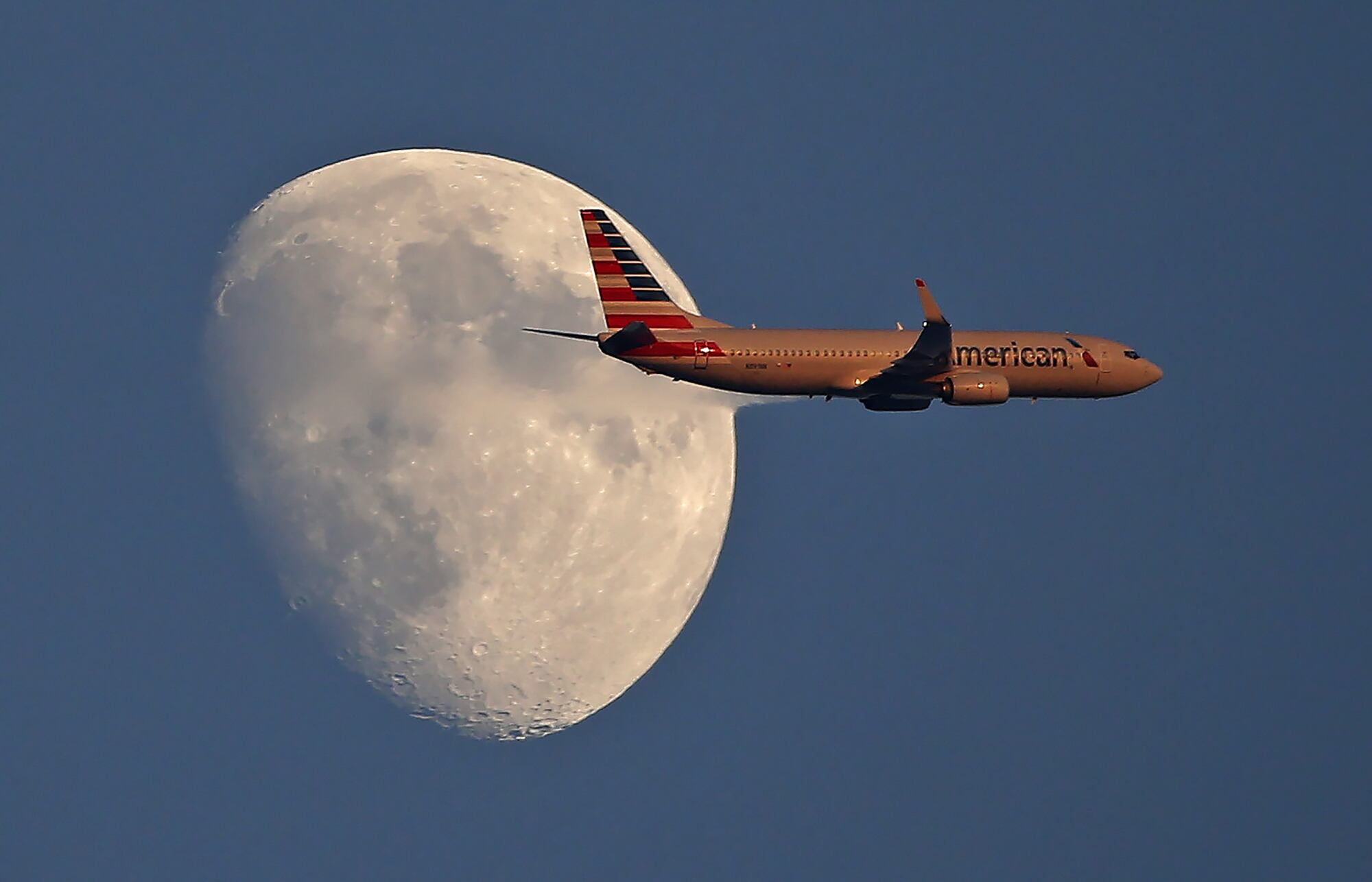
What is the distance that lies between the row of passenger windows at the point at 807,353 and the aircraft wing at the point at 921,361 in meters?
1.11

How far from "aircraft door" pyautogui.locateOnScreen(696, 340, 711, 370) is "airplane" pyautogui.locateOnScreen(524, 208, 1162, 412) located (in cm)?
3

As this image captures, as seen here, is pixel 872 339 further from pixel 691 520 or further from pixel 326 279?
pixel 326 279

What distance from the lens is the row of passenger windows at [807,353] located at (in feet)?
298

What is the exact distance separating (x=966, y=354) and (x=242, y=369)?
36.4 m

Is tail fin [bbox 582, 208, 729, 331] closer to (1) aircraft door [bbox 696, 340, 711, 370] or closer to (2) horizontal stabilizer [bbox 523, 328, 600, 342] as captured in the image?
(2) horizontal stabilizer [bbox 523, 328, 600, 342]

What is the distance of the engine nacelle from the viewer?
94.5 m

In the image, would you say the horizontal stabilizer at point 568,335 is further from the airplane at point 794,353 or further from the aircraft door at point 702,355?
the aircraft door at point 702,355

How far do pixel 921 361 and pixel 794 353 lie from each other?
705cm

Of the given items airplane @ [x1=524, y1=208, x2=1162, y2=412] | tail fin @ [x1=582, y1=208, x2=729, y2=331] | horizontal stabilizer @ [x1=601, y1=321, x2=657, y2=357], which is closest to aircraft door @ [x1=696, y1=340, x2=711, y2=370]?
airplane @ [x1=524, y1=208, x2=1162, y2=412]

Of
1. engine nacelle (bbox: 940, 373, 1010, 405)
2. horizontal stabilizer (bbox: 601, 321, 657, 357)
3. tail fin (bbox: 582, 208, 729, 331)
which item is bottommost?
engine nacelle (bbox: 940, 373, 1010, 405)

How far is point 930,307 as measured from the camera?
9356 cm

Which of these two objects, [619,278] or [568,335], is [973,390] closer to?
[619,278]

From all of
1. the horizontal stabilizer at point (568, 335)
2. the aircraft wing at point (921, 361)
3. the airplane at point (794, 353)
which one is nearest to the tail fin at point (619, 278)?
the airplane at point (794, 353)

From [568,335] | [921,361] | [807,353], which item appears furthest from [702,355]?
[921,361]
